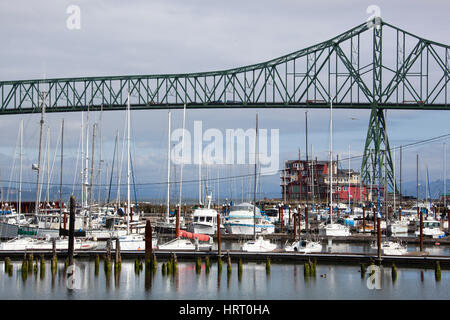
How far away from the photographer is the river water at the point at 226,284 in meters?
40.4

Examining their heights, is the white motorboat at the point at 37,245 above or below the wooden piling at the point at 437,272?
above

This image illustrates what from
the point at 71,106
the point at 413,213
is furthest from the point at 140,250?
the point at 71,106

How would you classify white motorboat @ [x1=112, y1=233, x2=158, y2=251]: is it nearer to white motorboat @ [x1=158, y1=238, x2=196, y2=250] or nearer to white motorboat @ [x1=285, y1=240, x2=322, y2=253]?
white motorboat @ [x1=158, y1=238, x2=196, y2=250]

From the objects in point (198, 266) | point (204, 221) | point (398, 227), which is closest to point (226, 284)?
point (198, 266)

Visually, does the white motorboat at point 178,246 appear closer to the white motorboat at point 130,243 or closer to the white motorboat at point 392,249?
the white motorboat at point 130,243

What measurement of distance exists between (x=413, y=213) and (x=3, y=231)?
5290cm

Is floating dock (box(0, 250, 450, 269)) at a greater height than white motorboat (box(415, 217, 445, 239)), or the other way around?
white motorboat (box(415, 217, 445, 239))

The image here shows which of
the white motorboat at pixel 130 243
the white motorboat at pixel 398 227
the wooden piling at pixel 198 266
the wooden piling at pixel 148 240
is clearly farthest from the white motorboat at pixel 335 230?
the wooden piling at pixel 148 240

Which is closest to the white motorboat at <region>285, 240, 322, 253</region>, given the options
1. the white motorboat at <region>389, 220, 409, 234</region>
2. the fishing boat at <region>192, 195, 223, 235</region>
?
the fishing boat at <region>192, 195, 223, 235</region>

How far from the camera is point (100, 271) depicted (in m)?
48.0

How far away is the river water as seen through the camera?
40375 millimetres

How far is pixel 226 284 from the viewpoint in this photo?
1705 inches

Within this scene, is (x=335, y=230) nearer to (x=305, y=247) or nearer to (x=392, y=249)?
(x=392, y=249)
